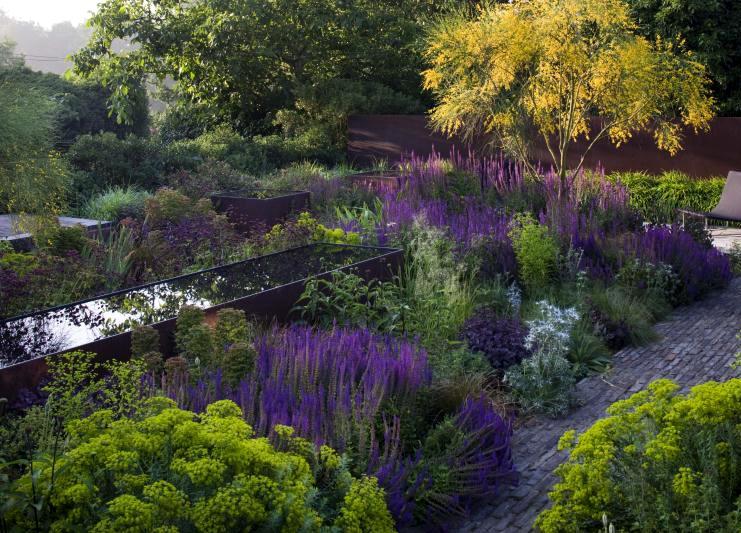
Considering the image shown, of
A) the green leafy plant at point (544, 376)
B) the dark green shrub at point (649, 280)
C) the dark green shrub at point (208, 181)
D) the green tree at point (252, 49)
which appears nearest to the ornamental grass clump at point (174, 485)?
the green leafy plant at point (544, 376)

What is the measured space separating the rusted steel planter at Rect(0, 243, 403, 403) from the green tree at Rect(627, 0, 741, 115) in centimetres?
1189

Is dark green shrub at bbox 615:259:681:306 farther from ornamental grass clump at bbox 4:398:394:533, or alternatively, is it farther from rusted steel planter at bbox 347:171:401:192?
ornamental grass clump at bbox 4:398:394:533

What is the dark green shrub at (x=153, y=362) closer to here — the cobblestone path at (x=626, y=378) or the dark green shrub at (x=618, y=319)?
the cobblestone path at (x=626, y=378)

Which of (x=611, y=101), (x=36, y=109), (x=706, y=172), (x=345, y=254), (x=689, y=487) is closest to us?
(x=689, y=487)

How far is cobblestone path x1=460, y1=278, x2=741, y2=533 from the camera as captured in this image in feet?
12.0

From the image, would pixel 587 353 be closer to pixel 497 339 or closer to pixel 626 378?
pixel 626 378

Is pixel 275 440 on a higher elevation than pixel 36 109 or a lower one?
lower

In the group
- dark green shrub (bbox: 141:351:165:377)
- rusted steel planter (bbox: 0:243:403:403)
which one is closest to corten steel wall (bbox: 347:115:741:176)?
rusted steel planter (bbox: 0:243:403:403)

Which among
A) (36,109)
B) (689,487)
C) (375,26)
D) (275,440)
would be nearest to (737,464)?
(689,487)

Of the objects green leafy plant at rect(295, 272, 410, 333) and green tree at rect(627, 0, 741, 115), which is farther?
green tree at rect(627, 0, 741, 115)

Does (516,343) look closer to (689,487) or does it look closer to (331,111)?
(689,487)

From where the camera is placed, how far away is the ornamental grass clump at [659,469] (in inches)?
111

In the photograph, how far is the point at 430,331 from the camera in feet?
17.9

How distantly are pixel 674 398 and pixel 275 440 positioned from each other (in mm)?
1596
